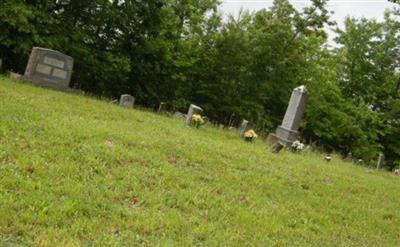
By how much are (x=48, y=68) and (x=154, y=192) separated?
9383 millimetres

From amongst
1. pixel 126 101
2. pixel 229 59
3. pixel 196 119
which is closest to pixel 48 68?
pixel 126 101

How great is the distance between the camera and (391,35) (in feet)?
96.4

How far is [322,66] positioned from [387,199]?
20.0m

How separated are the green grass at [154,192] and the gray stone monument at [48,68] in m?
3.38

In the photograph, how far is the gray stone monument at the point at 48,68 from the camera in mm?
13680

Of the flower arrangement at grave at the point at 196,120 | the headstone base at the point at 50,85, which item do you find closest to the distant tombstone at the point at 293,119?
the flower arrangement at grave at the point at 196,120

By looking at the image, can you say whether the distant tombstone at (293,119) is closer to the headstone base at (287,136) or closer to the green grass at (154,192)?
the headstone base at (287,136)

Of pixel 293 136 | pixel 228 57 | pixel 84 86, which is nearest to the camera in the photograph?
pixel 293 136

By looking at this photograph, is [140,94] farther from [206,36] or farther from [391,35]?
[391,35]

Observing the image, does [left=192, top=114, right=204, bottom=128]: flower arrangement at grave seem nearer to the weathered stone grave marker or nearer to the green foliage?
the weathered stone grave marker

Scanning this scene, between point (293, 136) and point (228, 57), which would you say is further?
point (228, 57)

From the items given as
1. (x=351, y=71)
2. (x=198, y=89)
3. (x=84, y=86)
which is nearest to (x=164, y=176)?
(x=84, y=86)

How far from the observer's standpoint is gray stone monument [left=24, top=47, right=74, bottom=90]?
13680mm

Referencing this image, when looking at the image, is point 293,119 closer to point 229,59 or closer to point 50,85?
point 50,85
